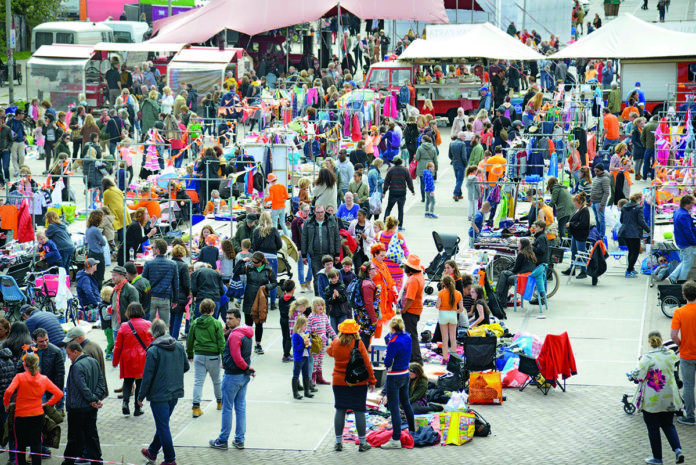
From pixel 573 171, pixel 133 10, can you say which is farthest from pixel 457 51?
pixel 133 10

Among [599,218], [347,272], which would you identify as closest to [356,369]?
[347,272]

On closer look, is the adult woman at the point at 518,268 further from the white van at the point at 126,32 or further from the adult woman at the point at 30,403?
the white van at the point at 126,32

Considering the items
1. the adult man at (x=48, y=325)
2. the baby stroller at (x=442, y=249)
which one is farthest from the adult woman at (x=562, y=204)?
the adult man at (x=48, y=325)

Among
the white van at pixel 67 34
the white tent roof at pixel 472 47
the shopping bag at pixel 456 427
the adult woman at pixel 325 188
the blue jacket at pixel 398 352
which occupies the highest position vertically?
the white van at pixel 67 34

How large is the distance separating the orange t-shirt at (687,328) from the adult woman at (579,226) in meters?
6.47

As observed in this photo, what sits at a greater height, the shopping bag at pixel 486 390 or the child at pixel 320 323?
the child at pixel 320 323

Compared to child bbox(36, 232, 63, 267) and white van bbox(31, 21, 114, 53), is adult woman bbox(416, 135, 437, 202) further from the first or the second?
white van bbox(31, 21, 114, 53)

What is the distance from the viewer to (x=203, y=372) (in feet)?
43.1

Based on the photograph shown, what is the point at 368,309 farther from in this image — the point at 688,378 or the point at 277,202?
the point at 277,202

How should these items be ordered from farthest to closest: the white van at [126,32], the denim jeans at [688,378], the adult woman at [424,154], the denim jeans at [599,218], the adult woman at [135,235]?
the white van at [126,32], the adult woman at [424,154], the denim jeans at [599,218], the adult woman at [135,235], the denim jeans at [688,378]

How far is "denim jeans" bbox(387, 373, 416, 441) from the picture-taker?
12.2 m

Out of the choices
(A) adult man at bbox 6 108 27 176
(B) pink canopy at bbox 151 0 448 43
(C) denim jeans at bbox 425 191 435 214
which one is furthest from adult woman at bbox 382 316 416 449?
(B) pink canopy at bbox 151 0 448 43

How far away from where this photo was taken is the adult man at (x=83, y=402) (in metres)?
11.6

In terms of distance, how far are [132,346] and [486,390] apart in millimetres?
4230
